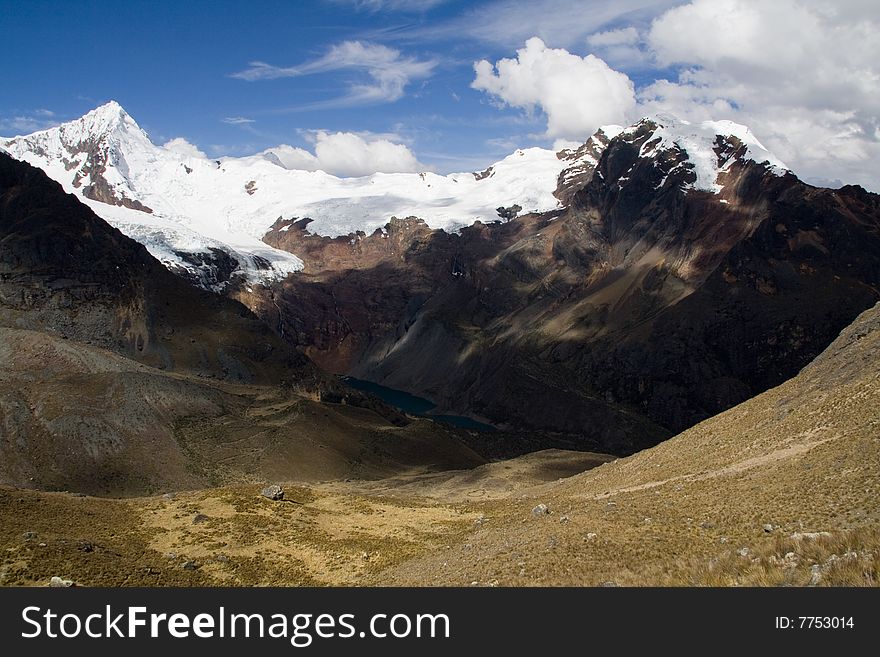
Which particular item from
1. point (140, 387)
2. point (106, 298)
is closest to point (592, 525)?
point (140, 387)

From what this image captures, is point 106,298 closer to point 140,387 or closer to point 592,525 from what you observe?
point 140,387

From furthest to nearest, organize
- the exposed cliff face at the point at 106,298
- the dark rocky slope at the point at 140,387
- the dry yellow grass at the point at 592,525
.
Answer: the exposed cliff face at the point at 106,298
the dark rocky slope at the point at 140,387
the dry yellow grass at the point at 592,525

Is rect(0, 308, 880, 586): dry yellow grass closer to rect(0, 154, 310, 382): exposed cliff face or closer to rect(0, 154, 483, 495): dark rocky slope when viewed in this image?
rect(0, 154, 483, 495): dark rocky slope

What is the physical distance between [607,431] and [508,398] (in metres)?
34.1

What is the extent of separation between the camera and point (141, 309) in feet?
400

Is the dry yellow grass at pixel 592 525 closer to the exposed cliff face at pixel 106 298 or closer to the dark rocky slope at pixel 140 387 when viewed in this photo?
the dark rocky slope at pixel 140 387

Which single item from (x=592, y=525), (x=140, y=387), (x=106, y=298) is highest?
(x=106, y=298)

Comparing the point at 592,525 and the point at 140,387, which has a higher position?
the point at 140,387

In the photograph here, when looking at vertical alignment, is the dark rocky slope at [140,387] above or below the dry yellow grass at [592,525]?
above

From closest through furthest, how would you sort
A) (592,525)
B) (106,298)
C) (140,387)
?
(592,525)
(140,387)
(106,298)

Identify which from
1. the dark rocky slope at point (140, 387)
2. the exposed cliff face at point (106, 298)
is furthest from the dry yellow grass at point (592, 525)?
the exposed cliff face at point (106, 298)

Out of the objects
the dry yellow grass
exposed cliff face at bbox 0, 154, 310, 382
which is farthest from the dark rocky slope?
the dry yellow grass

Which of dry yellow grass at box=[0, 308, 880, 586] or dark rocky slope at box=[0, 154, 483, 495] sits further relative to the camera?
dark rocky slope at box=[0, 154, 483, 495]

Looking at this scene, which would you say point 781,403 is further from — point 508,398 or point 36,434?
point 508,398
